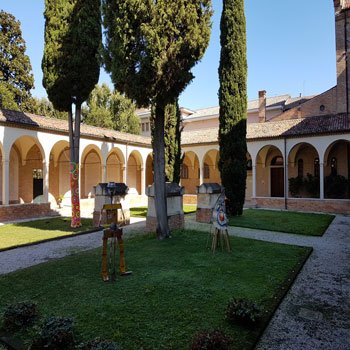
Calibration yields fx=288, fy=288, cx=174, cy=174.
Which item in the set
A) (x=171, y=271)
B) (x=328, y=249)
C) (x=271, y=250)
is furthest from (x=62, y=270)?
(x=328, y=249)

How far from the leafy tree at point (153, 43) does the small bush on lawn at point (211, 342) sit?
6.81m

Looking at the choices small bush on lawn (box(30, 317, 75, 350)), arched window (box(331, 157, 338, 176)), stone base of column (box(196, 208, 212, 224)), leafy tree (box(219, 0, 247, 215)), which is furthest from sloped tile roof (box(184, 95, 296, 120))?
small bush on lawn (box(30, 317, 75, 350))

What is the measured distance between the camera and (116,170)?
25.7m

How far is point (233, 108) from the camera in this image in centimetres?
1477

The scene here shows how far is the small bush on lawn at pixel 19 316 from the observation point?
12.7 feet

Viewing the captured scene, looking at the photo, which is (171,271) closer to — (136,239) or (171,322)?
(171,322)

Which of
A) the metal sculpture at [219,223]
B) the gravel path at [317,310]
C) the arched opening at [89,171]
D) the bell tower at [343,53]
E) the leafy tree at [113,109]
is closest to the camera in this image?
the gravel path at [317,310]

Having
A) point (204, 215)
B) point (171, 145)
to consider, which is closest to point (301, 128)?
point (171, 145)

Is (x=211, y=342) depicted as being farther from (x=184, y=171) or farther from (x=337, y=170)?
(x=184, y=171)

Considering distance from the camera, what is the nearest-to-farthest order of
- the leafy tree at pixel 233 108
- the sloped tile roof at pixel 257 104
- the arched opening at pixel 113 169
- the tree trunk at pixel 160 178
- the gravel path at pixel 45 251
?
the gravel path at pixel 45 251 → the tree trunk at pixel 160 178 → the leafy tree at pixel 233 108 → the arched opening at pixel 113 169 → the sloped tile roof at pixel 257 104

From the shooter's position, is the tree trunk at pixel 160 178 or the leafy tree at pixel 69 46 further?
the leafy tree at pixel 69 46

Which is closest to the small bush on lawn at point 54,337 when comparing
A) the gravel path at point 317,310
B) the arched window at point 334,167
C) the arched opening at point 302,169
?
the gravel path at point 317,310

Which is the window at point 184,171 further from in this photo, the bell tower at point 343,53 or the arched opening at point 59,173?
the bell tower at point 343,53

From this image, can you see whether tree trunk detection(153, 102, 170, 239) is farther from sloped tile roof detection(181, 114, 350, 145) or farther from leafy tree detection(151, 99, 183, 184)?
sloped tile roof detection(181, 114, 350, 145)
